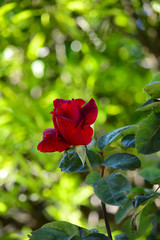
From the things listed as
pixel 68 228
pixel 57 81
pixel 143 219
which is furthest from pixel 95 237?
pixel 57 81

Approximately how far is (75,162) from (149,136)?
0.09 metres

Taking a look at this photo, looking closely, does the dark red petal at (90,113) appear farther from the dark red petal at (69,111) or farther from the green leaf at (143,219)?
the green leaf at (143,219)

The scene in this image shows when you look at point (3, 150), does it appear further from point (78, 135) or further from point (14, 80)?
point (78, 135)

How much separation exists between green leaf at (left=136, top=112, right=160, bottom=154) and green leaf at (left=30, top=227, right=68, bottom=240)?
4.8 inches

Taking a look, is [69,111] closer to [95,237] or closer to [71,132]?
[71,132]

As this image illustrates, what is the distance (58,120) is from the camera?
1.05ft

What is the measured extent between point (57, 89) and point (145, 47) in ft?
0.97

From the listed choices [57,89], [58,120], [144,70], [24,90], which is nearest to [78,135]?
[58,120]

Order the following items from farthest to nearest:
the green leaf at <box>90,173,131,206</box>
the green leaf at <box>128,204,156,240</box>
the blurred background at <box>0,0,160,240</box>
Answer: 1. the blurred background at <box>0,0,160,240</box>
2. the green leaf at <box>128,204,156,240</box>
3. the green leaf at <box>90,173,131,206</box>

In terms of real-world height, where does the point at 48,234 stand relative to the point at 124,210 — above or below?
above

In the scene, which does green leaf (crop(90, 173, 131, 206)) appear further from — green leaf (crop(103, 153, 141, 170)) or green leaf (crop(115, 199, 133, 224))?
green leaf (crop(115, 199, 133, 224))

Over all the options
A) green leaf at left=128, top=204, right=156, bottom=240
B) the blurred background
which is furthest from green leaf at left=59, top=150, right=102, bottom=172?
the blurred background

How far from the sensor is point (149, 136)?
0.33 meters

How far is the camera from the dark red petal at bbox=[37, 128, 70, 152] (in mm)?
323
